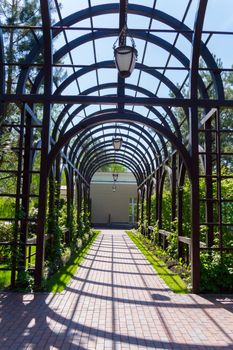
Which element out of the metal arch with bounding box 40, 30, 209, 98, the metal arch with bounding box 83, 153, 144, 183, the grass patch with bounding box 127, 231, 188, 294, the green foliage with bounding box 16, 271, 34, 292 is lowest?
the grass patch with bounding box 127, 231, 188, 294

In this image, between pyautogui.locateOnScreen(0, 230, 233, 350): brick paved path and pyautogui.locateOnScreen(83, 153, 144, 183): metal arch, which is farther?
pyautogui.locateOnScreen(83, 153, 144, 183): metal arch

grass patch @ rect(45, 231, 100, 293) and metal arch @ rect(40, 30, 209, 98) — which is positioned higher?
metal arch @ rect(40, 30, 209, 98)

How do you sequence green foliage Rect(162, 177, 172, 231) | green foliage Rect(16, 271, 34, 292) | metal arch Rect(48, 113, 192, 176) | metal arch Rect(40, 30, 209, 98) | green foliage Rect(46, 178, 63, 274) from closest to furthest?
1. green foliage Rect(16, 271, 34, 292)
2. metal arch Rect(48, 113, 192, 176)
3. metal arch Rect(40, 30, 209, 98)
4. green foliage Rect(46, 178, 63, 274)
5. green foliage Rect(162, 177, 172, 231)

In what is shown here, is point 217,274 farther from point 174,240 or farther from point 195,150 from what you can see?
point 174,240

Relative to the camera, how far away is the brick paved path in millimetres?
4555

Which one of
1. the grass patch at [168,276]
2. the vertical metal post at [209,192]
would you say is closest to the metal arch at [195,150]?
the vertical metal post at [209,192]

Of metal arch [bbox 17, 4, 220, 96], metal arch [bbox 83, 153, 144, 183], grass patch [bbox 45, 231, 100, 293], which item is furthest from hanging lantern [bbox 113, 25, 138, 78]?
metal arch [bbox 83, 153, 144, 183]

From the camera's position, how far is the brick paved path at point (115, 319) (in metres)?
4.55

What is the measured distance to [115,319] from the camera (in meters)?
5.52

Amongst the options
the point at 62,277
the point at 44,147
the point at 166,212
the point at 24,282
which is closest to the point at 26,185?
the point at 44,147

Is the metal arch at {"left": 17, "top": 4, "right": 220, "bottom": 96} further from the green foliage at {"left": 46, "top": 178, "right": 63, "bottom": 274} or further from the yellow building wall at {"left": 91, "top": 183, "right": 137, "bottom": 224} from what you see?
the yellow building wall at {"left": 91, "top": 183, "right": 137, "bottom": 224}

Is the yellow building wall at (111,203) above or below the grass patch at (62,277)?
above

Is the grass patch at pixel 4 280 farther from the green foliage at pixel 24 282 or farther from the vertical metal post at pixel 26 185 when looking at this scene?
the vertical metal post at pixel 26 185

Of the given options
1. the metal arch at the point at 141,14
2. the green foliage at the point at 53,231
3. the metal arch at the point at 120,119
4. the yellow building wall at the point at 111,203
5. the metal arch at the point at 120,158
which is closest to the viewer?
the metal arch at the point at 120,119
